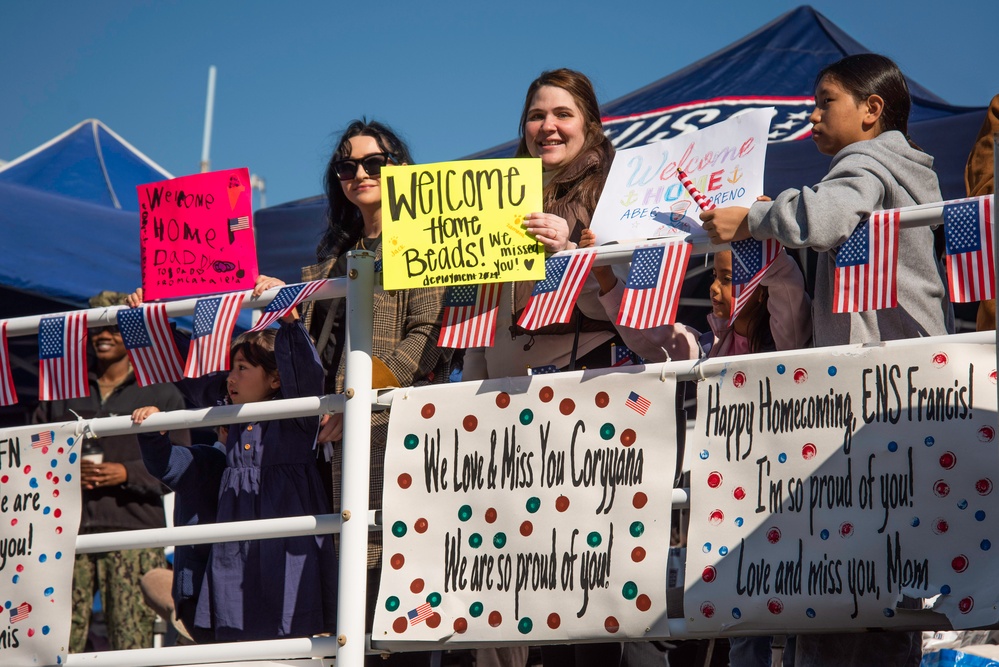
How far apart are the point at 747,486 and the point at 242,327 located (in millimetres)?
5257

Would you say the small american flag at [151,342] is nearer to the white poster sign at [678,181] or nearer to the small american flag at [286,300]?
the small american flag at [286,300]

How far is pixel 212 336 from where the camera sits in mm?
3484

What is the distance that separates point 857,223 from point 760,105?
4396 mm

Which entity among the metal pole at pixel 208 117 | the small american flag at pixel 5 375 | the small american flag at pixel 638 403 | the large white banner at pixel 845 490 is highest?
the metal pole at pixel 208 117

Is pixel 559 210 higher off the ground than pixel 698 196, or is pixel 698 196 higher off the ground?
pixel 559 210

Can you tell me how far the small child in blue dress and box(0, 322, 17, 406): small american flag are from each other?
482 millimetres

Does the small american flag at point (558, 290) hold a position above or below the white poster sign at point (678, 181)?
below

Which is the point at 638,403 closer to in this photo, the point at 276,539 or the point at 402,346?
the point at 402,346

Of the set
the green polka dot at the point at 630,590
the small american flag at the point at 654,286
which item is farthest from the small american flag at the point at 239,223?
the green polka dot at the point at 630,590

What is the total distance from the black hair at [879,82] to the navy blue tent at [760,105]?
2466mm

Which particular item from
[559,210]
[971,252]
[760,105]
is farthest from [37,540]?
[760,105]

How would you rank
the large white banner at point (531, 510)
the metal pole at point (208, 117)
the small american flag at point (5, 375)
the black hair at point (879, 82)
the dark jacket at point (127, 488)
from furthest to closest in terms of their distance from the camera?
1. the metal pole at point (208, 117)
2. the dark jacket at point (127, 488)
3. the small american flag at point (5, 375)
4. the black hair at point (879, 82)
5. the large white banner at point (531, 510)

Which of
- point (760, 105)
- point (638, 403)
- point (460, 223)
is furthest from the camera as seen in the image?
point (760, 105)

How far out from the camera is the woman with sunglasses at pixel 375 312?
3.42 m
